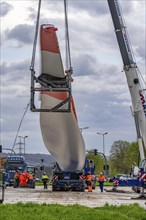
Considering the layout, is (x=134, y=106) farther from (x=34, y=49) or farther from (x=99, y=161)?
(x=99, y=161)

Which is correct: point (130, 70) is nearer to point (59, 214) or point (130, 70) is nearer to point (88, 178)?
point (88, 178)

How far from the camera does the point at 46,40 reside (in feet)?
119

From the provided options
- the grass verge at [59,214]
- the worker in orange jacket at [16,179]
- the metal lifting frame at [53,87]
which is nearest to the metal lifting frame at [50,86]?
the metal lifting frame at [53,87]

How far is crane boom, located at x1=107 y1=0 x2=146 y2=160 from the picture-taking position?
28.9 m

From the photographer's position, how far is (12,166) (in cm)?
5322

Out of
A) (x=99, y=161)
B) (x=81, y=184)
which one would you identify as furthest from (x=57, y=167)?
(x=99, y=161)

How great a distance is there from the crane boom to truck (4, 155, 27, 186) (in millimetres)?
25308

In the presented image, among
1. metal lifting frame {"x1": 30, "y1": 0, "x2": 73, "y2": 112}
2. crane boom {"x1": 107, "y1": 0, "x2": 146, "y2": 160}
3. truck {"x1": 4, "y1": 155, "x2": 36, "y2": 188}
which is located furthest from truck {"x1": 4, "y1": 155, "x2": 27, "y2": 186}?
crane boom {"x1": 107, "y1": 0, "x2": 146, "y2": 160}

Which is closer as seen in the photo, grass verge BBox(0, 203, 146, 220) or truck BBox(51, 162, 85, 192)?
grass verge BBox(0, 203, 146, 220)

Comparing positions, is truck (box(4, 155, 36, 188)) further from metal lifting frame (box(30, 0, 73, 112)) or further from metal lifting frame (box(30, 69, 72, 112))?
metal lifting frame (box(30, 69, 72, 112))

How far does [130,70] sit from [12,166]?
87.4 feet

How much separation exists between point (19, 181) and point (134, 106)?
20.5 meters

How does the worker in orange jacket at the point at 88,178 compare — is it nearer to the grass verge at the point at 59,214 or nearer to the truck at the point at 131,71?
the truck at the point at 131,71

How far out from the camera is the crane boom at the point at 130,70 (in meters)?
28.9
